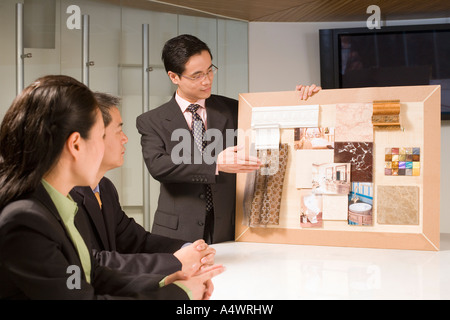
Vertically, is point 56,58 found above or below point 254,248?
above

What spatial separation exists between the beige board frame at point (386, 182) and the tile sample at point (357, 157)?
0.08 ft

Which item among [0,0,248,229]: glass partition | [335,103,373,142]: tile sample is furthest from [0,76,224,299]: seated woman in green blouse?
[0,0,248,229]: glass partition

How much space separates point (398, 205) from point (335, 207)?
219mm

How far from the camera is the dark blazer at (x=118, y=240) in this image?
1302 millimetres

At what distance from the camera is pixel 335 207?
192cm

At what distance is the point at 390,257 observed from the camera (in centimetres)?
173

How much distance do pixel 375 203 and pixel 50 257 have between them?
1.35 m

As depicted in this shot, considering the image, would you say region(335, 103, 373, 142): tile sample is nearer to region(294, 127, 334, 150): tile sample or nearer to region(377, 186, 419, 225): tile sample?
region(294, 127, 334, 150): tile sample

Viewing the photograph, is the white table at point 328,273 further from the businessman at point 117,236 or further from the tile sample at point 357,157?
the tile sample at point 357,157

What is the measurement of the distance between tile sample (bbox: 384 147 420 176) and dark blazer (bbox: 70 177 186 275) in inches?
31.8

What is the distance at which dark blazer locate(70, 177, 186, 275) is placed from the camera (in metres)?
1.30

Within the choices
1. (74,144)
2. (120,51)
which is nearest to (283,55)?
(120,51)
